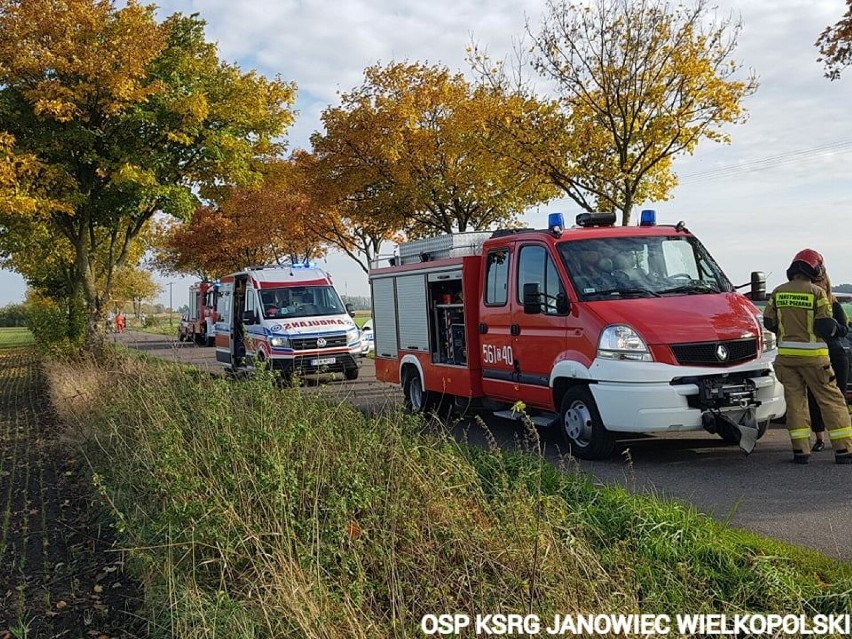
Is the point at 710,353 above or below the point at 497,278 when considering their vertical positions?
below

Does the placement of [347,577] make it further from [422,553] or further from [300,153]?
[300,153]

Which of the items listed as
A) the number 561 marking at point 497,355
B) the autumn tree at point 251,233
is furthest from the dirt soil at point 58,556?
the autumn tree at point 251,233

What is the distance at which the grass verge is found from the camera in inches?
143

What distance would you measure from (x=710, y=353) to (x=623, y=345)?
2.65ft

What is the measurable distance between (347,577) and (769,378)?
5.36 m

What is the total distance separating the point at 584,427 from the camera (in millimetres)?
7902

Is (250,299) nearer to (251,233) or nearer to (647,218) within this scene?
(647,218)

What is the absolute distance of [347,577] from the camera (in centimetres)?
397

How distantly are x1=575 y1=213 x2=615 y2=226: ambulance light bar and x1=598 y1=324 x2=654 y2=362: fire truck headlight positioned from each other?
2171 millimetres

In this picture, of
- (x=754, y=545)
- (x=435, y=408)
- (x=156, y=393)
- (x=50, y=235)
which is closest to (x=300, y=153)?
(x=50, y=235)

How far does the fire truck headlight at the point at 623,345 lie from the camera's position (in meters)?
7.38

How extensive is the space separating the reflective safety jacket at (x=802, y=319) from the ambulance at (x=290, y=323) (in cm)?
967

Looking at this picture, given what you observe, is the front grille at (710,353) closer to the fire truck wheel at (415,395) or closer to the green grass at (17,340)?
the fire truck wheel at (415,395)

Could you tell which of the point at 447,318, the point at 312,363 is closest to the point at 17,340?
the point at 312,363
